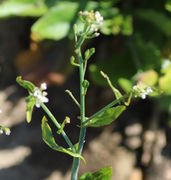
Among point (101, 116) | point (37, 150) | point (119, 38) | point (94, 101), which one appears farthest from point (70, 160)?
point (101, 116)

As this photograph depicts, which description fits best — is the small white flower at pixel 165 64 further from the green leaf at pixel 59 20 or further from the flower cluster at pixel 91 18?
the flower cluster at pixel 91 18

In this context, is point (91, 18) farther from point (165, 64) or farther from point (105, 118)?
point (165, 64)

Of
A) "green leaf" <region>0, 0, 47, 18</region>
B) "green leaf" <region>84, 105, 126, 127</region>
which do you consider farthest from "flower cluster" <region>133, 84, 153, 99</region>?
"green leaf" <region>0, 0, 47, 18</region>

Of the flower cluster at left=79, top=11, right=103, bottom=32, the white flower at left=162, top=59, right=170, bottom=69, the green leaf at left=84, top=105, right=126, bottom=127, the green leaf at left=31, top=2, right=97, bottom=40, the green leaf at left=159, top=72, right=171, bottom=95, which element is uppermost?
the flower cluster at left=79, top=11, right=103, bottom=32

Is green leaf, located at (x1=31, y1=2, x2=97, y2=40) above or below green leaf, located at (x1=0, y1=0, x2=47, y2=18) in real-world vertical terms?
below

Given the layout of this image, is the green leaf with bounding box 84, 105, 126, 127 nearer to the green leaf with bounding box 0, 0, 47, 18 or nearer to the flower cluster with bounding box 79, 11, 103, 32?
the flower cluster with bounding box 79, 11, 103, 32

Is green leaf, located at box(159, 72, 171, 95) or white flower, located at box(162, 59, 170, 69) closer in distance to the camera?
green leaf, located at box(159, 72, 171, 95)

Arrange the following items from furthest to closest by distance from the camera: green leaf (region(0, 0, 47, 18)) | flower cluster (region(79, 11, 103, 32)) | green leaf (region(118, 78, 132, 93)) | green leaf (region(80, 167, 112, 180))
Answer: green leaf (region(0, 0, 47, 18)) → green leaf (region(118, 78, 132, 93)) → green leaf (region(80, 167, 112, 180)) → flower cluster (region(79, 11, 103, 32))

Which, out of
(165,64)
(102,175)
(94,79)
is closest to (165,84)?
(165,64)

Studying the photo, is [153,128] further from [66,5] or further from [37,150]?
[66,5]
